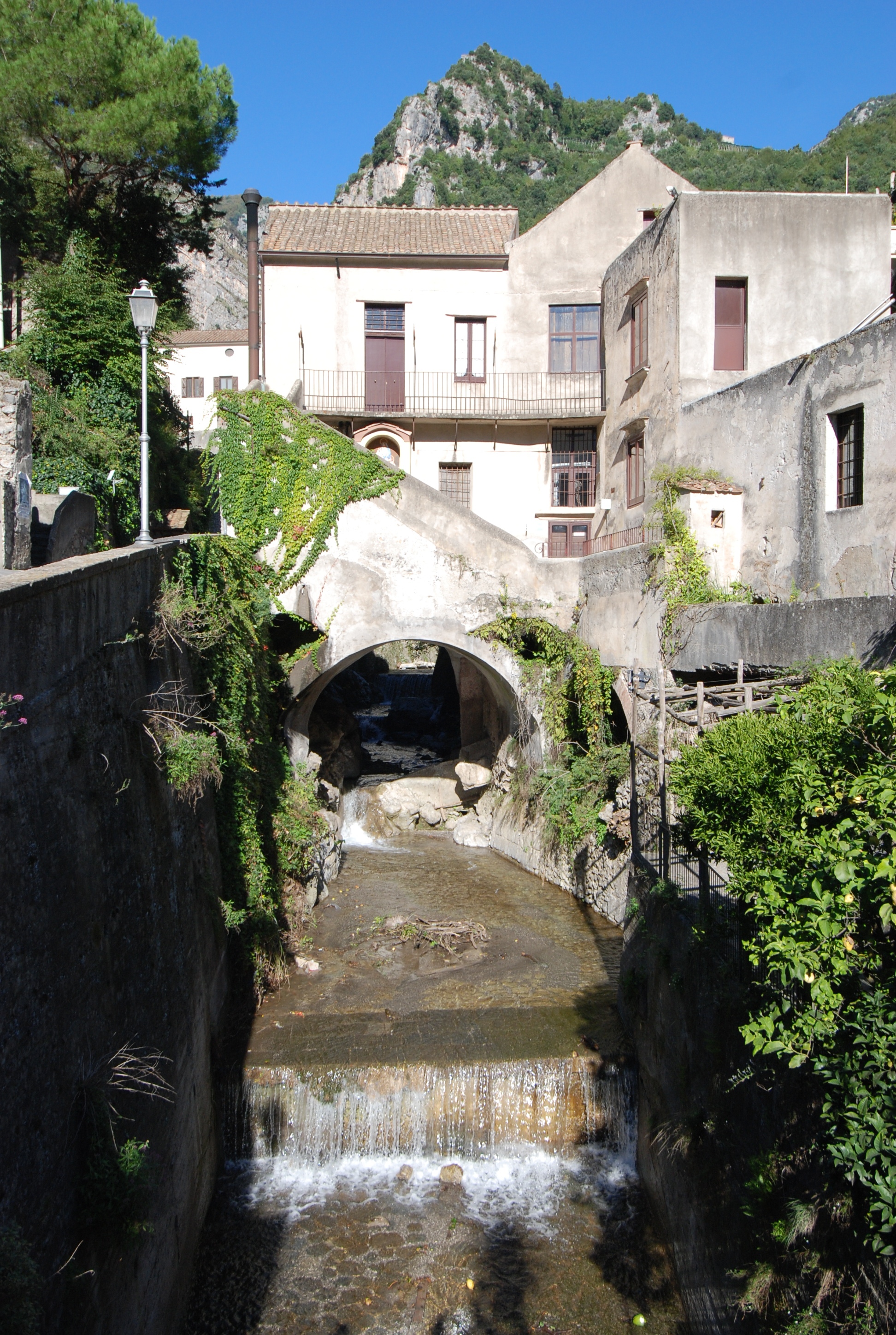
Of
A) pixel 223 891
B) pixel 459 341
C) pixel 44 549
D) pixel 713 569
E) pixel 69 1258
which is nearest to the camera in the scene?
pixel 69 1258

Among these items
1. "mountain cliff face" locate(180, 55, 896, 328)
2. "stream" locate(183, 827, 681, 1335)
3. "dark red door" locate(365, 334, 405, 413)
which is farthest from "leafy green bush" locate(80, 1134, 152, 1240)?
"mountain cliff face" locate(180, 55, 896, 328)

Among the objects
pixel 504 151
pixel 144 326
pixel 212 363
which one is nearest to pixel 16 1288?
pixel 144 326

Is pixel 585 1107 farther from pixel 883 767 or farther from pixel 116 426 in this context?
pixel 116 426

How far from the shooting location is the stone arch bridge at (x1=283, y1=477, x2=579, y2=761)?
50.5ft

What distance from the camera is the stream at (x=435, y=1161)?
756 cm

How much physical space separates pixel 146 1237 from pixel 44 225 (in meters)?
17.4

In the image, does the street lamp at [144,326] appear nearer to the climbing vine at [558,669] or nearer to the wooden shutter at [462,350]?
the climbing vine at [558,669]

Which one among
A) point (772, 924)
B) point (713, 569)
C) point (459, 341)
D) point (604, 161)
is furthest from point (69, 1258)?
point (604, 161)

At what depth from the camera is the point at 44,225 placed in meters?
16.8

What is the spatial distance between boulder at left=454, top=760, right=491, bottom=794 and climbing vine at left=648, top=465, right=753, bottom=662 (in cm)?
674

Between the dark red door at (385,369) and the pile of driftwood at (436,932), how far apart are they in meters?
13.5

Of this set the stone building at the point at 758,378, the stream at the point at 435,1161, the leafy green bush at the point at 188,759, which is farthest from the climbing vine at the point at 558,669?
Result: the leafy green bush at the point at 188,759

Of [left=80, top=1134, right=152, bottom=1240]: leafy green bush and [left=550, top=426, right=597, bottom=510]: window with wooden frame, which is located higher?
[left=550, top=426, right=597, bottom=510]: window with wooden frame

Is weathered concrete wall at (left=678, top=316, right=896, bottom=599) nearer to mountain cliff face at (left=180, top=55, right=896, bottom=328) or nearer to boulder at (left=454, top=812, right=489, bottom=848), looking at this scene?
boulder at (left=454, top=812, right=489, bottom=848)
